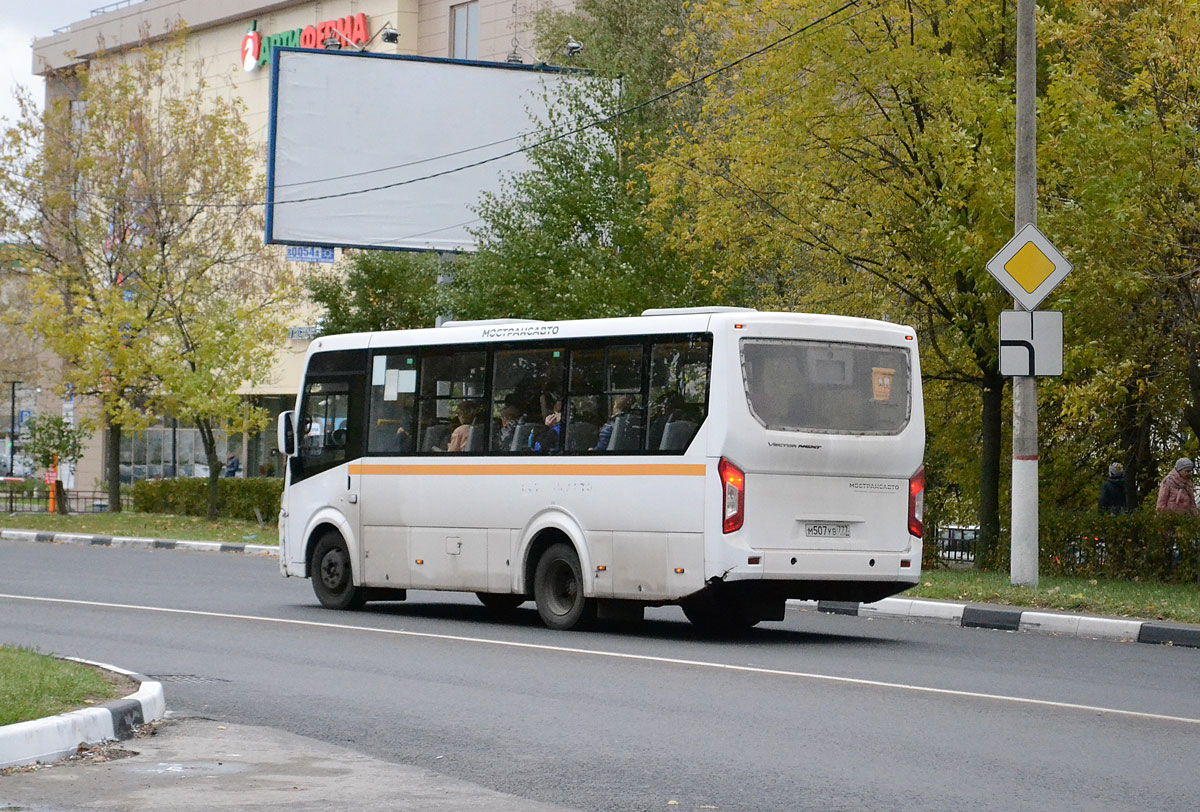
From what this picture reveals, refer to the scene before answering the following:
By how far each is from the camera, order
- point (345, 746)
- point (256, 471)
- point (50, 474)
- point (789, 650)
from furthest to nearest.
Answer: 1. point (256, 471)
2. point (50, 474)
3. point (789, 650)
4. point (345, 746)

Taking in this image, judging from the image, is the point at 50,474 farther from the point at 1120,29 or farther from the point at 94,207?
the point at 1120,29

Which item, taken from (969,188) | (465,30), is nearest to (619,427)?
(969,188)

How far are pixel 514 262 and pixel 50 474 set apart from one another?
23.7 m

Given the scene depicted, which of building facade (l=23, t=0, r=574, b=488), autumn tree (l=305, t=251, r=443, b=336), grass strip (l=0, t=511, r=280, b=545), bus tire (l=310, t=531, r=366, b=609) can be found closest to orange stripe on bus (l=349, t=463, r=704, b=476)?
bus tire (l=310, t=531, r=366, b=609)

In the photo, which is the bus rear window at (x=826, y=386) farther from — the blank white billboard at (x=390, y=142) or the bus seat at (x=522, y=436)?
the blank white billboard at (x=390, y=142)

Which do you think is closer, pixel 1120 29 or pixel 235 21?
pixel 1120 29

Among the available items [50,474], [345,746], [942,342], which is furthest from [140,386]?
[345,746]

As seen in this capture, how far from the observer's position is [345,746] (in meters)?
9.42

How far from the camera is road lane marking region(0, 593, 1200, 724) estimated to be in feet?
36.2

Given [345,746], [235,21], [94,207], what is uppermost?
[235,21]

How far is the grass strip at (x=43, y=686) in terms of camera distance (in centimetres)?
921

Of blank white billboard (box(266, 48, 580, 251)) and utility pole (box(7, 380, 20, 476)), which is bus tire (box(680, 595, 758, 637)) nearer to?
blank white billboard (box(266, 48, 580, 251))

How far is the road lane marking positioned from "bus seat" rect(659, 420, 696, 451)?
198 centimetres

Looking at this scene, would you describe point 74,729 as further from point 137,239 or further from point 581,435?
point 137,239
